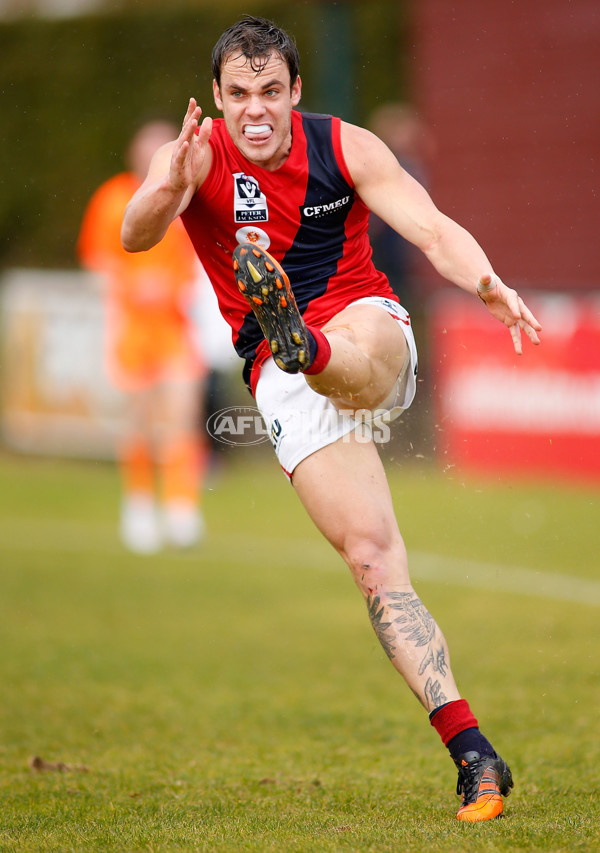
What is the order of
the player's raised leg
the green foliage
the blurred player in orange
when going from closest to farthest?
the player's raised leg → the blurred player in orange → the green foliage

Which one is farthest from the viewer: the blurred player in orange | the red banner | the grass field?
the red banner

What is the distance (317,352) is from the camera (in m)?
3.39

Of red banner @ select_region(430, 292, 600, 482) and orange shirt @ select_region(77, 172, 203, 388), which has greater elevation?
orange shirt @ select_region(77, 172, 203, 388)

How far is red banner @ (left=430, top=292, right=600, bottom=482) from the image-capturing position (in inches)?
390

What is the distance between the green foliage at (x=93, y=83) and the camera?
1459cm

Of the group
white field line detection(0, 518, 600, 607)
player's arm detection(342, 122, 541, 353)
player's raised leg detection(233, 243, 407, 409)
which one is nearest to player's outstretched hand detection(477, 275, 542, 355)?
player's arm detection(342, 122, 541, 353)

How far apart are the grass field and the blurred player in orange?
0.42m

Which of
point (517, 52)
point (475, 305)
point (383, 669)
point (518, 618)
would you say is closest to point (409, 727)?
point (383, 669)

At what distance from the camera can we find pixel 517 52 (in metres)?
11.5

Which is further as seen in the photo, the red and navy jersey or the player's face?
the red and navy jersey

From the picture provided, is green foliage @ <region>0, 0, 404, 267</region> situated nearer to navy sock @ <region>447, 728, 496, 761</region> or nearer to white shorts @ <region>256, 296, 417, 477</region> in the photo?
white shorts @ <region>256, 296, 417, 477</region>

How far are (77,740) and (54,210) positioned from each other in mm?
13347

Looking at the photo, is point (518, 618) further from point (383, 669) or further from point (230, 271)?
point (230, 271)

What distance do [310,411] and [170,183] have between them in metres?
0.84
